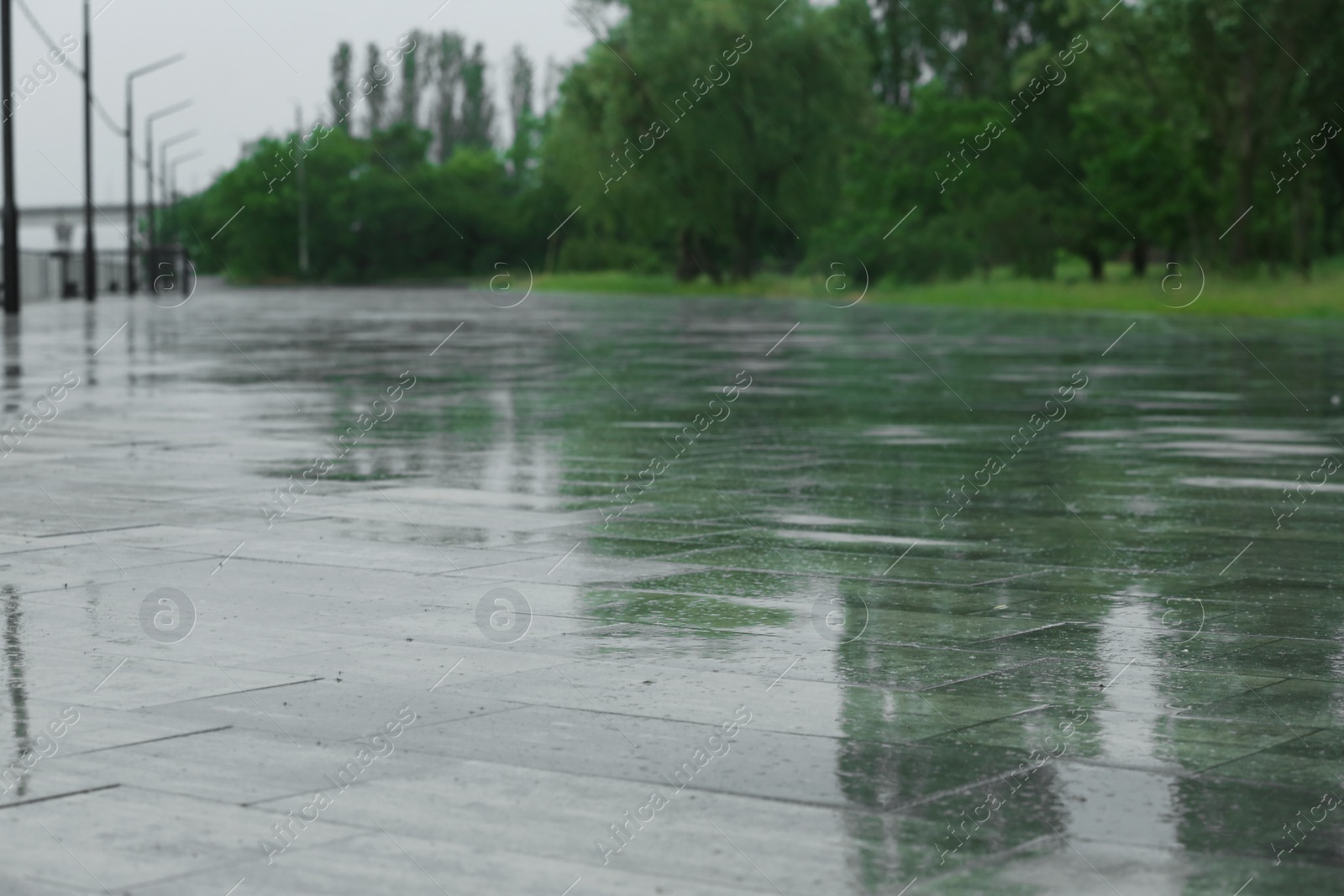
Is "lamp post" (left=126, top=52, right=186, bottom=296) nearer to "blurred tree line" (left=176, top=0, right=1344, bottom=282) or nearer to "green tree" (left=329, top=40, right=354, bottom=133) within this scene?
"blurred tree line" (left=176, top=0, right=1344, bottom=282)

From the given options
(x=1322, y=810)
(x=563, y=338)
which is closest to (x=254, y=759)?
(x=1322, y=810)

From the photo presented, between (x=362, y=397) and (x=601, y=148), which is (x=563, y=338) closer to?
(x=362, y=397)

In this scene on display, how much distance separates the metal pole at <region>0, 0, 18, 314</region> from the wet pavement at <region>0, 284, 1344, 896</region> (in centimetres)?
2719

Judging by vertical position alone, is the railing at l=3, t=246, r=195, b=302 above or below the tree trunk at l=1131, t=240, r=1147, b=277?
below

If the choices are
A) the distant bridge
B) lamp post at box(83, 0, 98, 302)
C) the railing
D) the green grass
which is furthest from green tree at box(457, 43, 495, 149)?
lamp post at box(83, 0, 98, 302)

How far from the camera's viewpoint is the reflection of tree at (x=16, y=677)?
17.4 ft

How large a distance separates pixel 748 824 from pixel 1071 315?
4880cm

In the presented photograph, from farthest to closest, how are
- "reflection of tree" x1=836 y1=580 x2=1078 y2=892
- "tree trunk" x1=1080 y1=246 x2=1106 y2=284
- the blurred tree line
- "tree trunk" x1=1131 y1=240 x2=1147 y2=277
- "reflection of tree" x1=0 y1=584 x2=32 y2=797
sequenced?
1. "tree trunk" x1=1131 y1=240 x2=1147 y2=277
2. "tree trunk" x1=1080 y1=246 x2=1106 y2=284
3. the blurred tree line
4. "reflection of tree" x1=0 y1=584 x2=32 y2=797
5. "reflection of tree" x1=836 y1=580 x2=1078 y2=892

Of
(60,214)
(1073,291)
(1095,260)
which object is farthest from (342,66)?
(1073,291)

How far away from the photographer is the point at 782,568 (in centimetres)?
867

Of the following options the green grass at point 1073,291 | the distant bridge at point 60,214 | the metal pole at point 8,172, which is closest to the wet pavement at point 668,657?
the metal pole at point 8,172

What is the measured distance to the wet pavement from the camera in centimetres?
444

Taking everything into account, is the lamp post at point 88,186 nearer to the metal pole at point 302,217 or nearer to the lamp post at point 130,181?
the lamp post at point 130,181

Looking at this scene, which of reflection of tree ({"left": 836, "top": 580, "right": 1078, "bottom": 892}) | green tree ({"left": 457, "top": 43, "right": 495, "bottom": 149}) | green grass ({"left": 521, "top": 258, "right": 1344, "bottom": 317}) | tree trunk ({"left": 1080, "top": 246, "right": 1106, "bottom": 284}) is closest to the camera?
reflection of tree ({"left": 836, "top": 580, "right": 1078, "bottom": 892})
